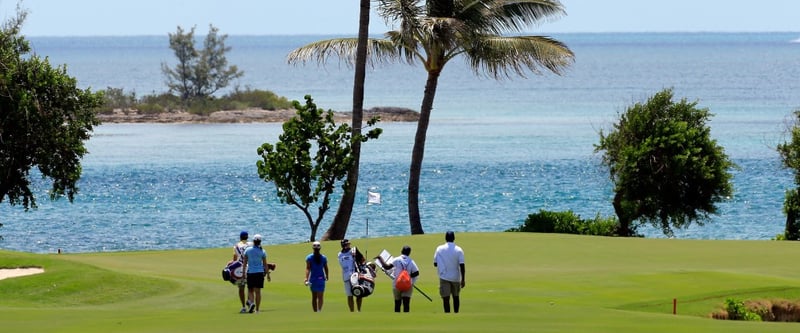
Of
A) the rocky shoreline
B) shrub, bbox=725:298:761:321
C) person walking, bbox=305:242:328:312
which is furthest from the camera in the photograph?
the rocky shoreline

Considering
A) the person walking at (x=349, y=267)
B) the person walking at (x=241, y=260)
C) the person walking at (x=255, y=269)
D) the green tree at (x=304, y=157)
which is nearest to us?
the person walking at (x=255, y=269)

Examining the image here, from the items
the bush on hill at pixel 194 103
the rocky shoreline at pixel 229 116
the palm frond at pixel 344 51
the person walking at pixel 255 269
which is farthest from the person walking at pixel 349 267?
the bush on hill at pixel 194 103

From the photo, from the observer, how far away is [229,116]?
150 metres

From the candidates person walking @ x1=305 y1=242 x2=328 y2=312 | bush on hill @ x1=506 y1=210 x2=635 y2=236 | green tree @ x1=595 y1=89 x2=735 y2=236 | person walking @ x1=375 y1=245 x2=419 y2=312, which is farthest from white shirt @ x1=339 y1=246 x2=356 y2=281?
green tree @ x1=595 y1=89 x2=735 y2=236

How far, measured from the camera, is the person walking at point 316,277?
76.7 feet

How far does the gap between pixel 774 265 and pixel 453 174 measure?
187 ft

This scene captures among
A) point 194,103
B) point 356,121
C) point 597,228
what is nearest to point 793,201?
point 597,228

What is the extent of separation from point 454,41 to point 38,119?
12918mm

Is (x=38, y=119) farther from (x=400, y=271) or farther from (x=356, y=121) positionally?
(x=400, y=271)

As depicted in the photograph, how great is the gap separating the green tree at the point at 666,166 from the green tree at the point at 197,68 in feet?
349

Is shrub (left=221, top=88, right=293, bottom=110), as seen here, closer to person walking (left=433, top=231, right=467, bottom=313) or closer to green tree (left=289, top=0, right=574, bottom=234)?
green tree (left=289, top=0, right=574, bottom=234)

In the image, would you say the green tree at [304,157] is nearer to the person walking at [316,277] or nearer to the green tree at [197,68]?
the person walking at [316,277]

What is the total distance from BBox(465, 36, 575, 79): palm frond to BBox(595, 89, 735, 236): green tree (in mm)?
4355

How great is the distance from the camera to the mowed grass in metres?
20.3
